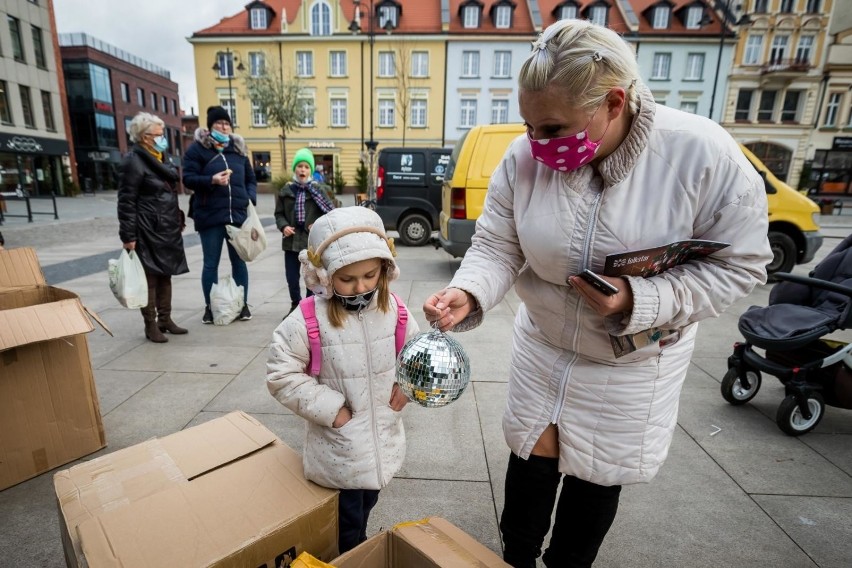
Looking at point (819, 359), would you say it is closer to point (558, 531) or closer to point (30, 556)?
point (558, 531)

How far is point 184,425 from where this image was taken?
2.83 metres

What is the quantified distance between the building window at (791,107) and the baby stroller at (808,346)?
119ft

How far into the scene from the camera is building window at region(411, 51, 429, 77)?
32.1 metres

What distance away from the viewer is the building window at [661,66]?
31.2m

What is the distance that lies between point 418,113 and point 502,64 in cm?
656

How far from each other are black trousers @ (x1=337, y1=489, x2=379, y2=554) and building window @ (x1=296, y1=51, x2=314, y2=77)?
117 ft

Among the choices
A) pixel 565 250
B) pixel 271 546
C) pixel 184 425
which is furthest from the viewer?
pixel 184 425

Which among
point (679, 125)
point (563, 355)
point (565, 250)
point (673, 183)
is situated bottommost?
point (563, 355)

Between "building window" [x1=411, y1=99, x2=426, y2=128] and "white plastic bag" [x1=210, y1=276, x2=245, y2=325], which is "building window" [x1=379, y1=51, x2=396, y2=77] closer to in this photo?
"building window" [x1=411, y1=99, x2=426, y2=128]

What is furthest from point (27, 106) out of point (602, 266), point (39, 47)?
point (602, 266)

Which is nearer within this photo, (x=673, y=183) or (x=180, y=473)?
(x=673, y=183)

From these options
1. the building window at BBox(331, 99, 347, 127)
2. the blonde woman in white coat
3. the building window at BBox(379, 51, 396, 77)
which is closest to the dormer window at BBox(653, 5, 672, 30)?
the building window at BBox(379, 51, 396, 77)

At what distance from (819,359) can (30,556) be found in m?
4.15

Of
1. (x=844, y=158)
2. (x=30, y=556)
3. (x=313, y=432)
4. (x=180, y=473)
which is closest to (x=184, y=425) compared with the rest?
(x=30, y=556)
